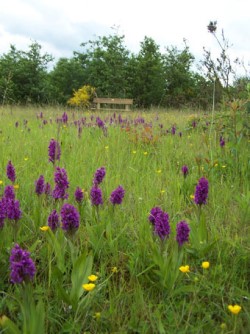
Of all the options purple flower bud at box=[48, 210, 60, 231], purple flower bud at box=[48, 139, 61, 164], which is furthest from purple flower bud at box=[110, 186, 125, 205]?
purple flower bud at box=[48, 139, 61, 164]

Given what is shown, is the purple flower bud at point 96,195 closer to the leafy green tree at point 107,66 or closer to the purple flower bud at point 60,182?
the purple flower bud at point 60,182

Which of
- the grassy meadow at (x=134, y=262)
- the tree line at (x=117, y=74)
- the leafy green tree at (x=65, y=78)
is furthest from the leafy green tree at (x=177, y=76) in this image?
the grassy meadow at (x=134, y=262)

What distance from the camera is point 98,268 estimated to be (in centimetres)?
173

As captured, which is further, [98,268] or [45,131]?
[45,131]

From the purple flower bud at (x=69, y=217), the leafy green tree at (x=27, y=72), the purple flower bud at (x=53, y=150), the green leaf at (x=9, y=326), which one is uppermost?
the leafy green tree at (x=27, y=72)

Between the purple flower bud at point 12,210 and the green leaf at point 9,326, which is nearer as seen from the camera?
the green leaf at point 9,326

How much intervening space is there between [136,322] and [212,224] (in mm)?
924

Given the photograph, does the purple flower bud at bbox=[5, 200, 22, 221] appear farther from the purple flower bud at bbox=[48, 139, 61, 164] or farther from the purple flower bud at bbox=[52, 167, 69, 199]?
the purple flower bud at bbox=[48, 139, 61, 164]

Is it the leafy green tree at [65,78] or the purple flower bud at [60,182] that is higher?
the leafy green tree at [65,78]

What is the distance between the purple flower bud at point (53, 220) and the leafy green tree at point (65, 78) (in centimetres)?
2235

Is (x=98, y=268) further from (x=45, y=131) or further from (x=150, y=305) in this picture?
(x=45, y=131)

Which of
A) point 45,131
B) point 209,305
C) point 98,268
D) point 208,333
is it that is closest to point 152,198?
point 98,268

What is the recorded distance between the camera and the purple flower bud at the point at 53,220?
1.65 m

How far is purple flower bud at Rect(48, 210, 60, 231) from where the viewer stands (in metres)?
1.65
